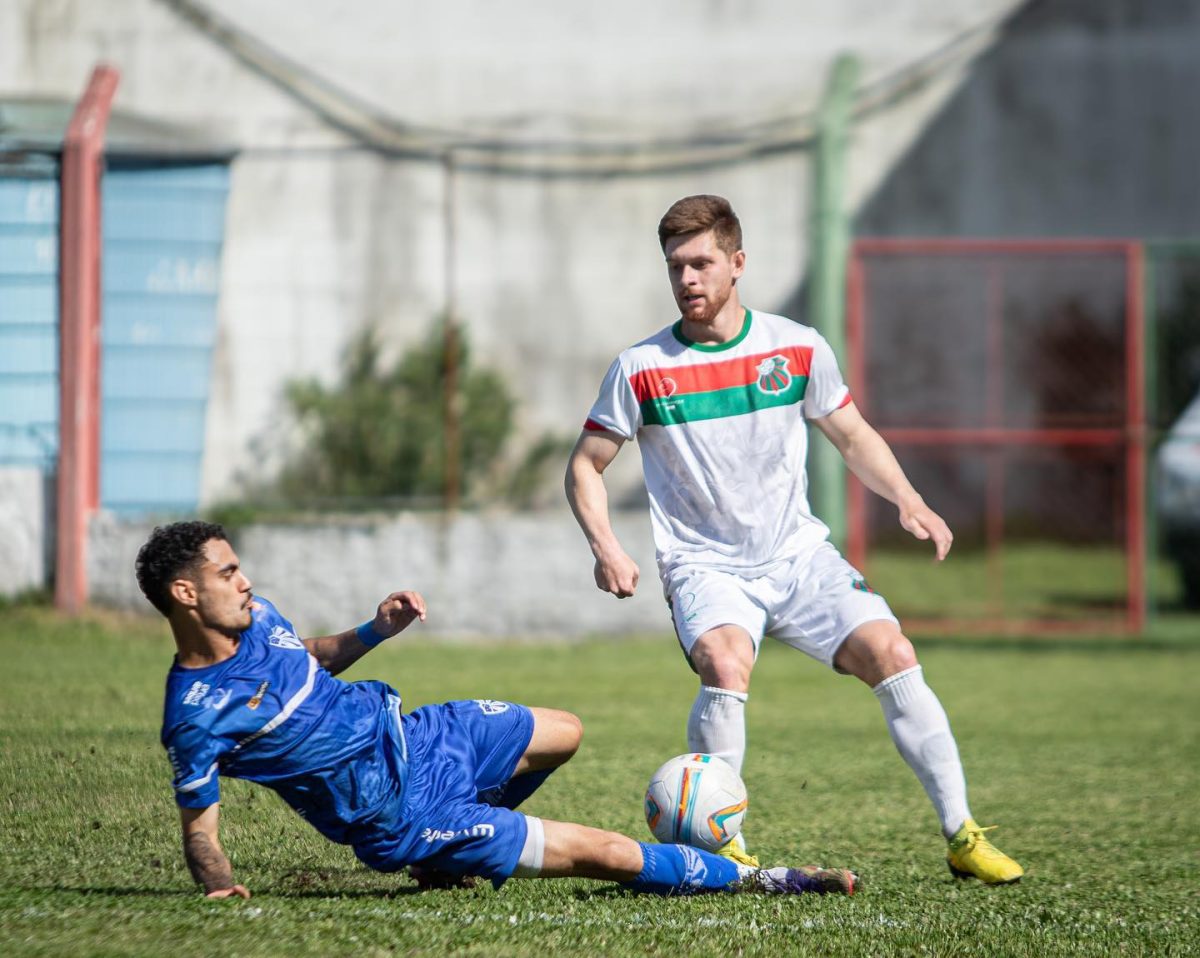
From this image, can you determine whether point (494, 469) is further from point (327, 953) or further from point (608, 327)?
point (327, 953)

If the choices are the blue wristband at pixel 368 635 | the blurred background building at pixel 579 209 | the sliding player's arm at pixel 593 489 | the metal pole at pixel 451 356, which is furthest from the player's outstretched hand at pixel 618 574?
the metal pole at pixel 451 356

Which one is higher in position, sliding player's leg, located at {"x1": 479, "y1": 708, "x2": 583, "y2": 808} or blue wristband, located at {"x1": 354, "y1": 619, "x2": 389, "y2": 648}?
blue wristband, located at {"x1": 354, "y1": 619, "x2": 389, "y2": 648}

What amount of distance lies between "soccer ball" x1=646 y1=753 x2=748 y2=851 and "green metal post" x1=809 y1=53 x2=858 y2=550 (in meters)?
7.27

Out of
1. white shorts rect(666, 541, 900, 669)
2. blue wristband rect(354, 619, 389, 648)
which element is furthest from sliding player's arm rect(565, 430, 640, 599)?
blue wristband rect(354, 619, 389, 648)

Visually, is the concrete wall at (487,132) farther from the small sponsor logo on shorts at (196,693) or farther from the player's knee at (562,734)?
the small sponsor logo on shorts at (196,693)

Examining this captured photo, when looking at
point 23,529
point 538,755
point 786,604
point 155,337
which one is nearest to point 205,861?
point 538,755

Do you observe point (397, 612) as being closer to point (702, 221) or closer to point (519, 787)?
point (519, 787)

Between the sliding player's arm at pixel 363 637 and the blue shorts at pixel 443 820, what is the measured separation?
22cm

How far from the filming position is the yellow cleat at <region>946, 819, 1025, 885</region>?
464 cm

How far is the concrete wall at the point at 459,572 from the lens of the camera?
11172 millimetres

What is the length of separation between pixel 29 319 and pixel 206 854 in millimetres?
7622

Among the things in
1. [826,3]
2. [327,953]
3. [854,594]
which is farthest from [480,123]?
[327,953]

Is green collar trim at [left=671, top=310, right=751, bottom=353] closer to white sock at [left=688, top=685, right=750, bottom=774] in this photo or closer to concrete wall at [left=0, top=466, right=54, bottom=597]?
white sock at [left=688, top=685, right=750, bottom=774]

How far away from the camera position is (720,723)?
4711 millimetres
